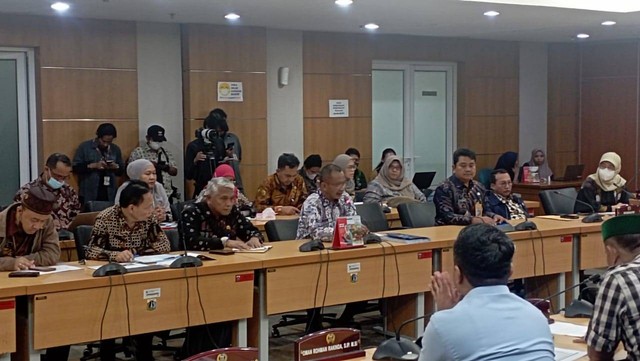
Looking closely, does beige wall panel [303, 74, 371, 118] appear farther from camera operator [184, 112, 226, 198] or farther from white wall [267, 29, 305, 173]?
camera operator [184, 112, 226, 198]

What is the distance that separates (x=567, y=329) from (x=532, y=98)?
10.4 meters

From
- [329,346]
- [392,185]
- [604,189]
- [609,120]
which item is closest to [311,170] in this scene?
[392,185]

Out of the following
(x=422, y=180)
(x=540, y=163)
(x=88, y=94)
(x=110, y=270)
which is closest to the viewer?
(x=110, y=270)

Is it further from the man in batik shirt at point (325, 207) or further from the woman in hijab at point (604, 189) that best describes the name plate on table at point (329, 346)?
the woman in hijab at point (604, 189)

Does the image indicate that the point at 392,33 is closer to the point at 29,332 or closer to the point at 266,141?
the point at 266,141

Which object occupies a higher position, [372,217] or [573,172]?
[573,172]

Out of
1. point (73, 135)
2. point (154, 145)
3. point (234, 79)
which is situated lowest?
point (154, 145)

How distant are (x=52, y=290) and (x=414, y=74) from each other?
28.6ft

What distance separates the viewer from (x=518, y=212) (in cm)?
743

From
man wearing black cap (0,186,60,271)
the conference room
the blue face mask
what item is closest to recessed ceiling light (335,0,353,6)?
the conference room

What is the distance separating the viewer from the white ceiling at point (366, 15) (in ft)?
28.1

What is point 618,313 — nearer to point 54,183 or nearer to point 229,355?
point 229,355

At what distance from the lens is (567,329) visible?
3.74 m

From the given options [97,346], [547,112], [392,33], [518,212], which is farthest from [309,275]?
[547,112]
